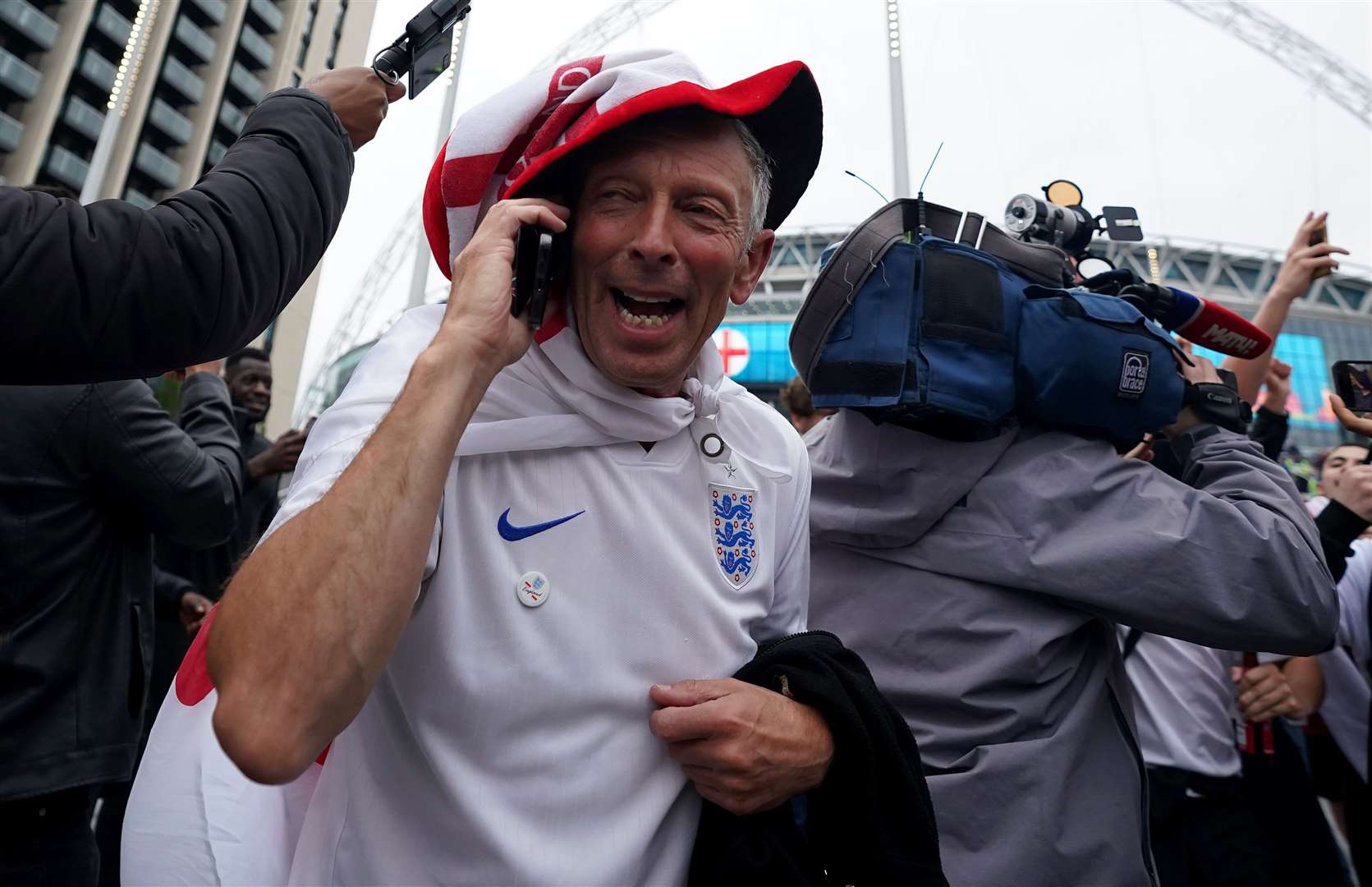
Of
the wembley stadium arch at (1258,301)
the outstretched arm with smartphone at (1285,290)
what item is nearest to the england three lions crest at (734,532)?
the outstretched arm with smartphone at (1285,290)

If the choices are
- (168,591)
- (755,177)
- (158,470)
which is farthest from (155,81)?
(755,177)

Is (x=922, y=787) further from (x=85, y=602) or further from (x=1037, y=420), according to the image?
(x=85, y=602)

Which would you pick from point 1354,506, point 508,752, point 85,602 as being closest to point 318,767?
point 508,752

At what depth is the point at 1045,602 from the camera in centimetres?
207

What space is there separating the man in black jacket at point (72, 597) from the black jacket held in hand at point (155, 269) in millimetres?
1165

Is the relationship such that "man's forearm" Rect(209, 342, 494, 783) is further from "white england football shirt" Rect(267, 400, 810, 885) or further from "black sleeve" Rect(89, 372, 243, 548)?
"black sleeve" Rect(89, 372, 243, 548)

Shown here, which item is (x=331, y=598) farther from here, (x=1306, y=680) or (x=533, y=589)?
(x=1306, y=680)

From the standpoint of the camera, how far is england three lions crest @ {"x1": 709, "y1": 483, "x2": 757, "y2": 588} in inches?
64.1

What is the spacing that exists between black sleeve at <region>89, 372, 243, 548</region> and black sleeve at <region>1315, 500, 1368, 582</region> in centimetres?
337

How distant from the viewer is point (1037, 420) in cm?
215

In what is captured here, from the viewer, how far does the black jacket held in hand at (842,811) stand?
1.50 meters

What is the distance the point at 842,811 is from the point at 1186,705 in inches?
108

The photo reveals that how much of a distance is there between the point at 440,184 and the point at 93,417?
1345 millimetres

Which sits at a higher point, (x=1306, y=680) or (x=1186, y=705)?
(x=1306, y=680)
